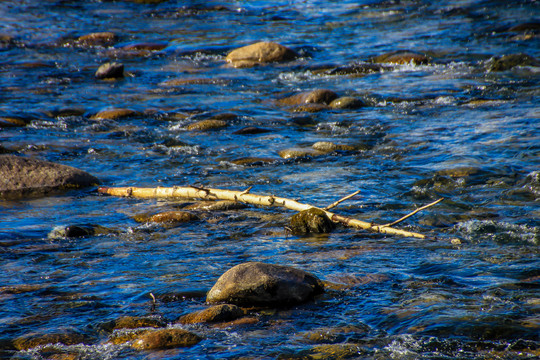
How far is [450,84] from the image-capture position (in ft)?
41.7

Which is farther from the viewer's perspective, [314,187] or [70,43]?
[70,43]

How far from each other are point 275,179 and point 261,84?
6430 mm

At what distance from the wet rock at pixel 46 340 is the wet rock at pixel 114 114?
7.93m

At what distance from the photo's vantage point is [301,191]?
760 centimetres

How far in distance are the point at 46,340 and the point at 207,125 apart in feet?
23.6

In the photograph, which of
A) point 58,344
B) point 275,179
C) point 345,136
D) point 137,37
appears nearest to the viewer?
point 58,344

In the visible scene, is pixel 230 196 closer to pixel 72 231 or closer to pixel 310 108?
pixel 72 231

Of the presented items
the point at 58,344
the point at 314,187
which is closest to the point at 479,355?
the point at 58,344

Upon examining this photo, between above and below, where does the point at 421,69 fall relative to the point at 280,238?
above

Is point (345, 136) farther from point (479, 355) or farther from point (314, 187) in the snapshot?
point (479, 355)

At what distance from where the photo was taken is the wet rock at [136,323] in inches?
168

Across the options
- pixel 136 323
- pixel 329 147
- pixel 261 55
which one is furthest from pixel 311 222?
pixel 261 55

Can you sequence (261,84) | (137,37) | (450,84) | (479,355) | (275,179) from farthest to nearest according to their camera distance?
(137,37)
(261,84)
(450,84)
(275,179)
(479,355)

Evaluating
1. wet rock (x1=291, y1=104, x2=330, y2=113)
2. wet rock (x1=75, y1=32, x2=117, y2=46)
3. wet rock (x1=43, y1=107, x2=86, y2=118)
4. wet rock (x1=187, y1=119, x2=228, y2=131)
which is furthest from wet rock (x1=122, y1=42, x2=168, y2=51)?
wet rock (x1=187, y1=119, x2=228, y2=131)
